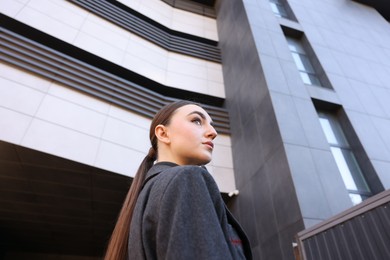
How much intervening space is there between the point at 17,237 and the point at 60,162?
4.71 m

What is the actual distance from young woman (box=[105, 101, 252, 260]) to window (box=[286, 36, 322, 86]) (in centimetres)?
617

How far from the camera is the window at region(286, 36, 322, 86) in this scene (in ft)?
22.0

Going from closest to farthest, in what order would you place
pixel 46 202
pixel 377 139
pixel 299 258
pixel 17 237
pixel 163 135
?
pixel 163 135 < pixel 299 258 < pixel 377 139 < pixel 46 202 < pixel 17 237

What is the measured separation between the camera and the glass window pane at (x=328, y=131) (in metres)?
5.56

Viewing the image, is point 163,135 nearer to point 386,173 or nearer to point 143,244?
point 143,244

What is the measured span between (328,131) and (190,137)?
5.34m

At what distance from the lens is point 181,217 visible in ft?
2.52

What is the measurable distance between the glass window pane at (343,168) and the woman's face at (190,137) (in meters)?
4.54

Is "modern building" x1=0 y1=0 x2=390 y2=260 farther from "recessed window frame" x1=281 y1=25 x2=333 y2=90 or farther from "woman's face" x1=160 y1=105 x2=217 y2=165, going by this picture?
"woman's face" x1=160 y1=105 x2=217 y2=165

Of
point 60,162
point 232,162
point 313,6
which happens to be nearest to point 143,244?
point 60,162

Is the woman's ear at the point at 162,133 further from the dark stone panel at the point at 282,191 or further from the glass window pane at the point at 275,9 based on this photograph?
the glass window pane at the point at 275,9

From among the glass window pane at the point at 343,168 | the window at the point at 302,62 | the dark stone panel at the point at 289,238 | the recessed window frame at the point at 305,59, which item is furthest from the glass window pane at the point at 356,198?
the window at the point at 302,62

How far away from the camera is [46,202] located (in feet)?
20.9

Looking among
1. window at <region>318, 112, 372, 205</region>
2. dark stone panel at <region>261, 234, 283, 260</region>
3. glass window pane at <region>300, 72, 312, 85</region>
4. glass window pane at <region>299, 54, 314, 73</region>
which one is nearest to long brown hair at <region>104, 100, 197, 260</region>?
dark stone panel at <region>261, 234, 283, 260</region>
